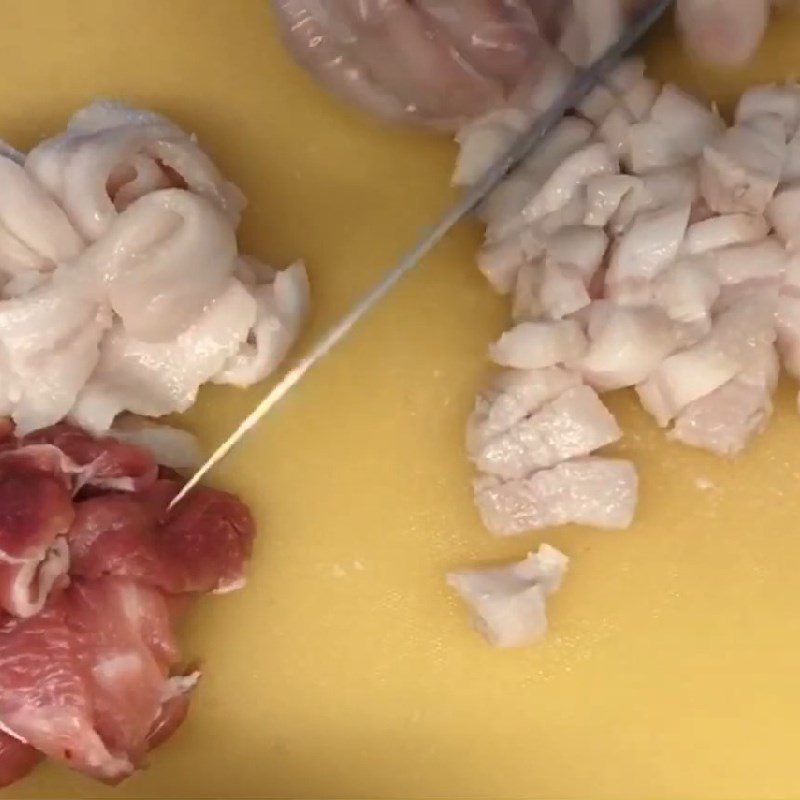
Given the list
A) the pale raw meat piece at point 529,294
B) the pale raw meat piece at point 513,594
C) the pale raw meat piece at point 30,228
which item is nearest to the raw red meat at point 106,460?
the pale raw meat piece at point 30,228

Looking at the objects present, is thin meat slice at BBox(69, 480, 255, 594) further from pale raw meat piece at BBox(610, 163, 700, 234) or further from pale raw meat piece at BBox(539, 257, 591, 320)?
pale raw meat piece at BBox(610, 163, 700, 234)

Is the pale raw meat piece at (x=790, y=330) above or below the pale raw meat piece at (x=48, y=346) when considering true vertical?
below

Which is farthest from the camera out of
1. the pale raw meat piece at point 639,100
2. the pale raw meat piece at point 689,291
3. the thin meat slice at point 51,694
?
the pale raw meat piece at point 639,100

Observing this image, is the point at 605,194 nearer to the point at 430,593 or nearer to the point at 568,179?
the point at 568,179

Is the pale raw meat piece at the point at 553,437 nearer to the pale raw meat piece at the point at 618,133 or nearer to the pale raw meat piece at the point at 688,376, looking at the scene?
the pale raw meat piece at the point at 688,376

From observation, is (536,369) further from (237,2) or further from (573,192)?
(237,2)

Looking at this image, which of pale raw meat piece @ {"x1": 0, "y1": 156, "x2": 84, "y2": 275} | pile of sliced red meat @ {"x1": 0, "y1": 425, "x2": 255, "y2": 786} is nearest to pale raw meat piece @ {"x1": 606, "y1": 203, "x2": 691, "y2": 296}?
pile of sliced red meat @ {"x1": 0, "y1": 425, "x2": 255, "y2": 786}

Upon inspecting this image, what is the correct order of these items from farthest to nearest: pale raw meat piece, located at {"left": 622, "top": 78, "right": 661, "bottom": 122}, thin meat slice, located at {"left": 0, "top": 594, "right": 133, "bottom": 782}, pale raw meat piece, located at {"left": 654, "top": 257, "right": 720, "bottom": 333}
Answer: pale raw meat piece, located at {"left": 622, "top": 78, "right": 661, "bottom": 122} < pale raw meat piece, located at {"left": 654, "top": 257, "right": 720, "bottom": 333} < thin meat slice, located at {"left": 0, "top": 594, "right": 133, "bottom": 782}
